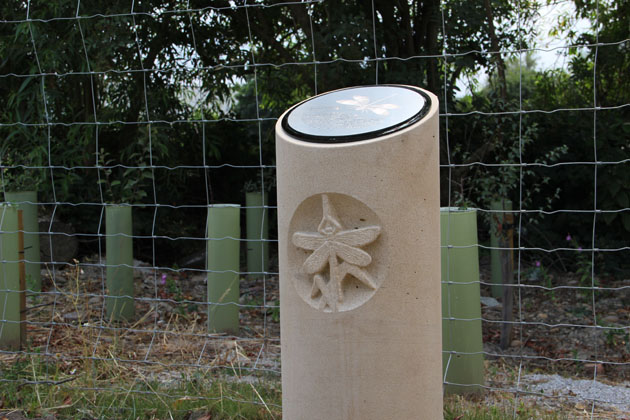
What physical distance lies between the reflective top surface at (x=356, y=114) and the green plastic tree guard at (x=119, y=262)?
2.58m

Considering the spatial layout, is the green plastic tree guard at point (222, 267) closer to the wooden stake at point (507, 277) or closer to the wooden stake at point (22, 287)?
the wooden stake at point (22, 287)

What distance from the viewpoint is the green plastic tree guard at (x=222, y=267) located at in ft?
13.2

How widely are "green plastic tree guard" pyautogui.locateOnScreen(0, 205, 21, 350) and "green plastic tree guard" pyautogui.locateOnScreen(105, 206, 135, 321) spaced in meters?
0.91

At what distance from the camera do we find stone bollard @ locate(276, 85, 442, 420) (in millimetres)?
1896

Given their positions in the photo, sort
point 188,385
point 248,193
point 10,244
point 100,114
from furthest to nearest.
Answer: point 248,193 → point 100,114 → point 10,244 → point 188,385

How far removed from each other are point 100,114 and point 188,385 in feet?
12.7

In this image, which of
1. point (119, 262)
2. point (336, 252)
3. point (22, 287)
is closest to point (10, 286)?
point (22, 287)

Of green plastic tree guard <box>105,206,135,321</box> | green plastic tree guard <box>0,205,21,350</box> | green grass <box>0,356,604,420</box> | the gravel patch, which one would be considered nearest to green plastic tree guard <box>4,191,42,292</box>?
green plastic tree guard <box>105,206,135,321</box>

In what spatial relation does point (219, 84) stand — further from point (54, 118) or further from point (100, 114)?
point (54, 118)

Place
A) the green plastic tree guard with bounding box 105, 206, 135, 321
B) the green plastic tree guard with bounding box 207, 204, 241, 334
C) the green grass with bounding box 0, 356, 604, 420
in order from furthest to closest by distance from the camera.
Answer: the green plastic tree guard with bounding box 105, 206, 135, 321
the green plastic tree guard with bounding box 207, 204, 241, 334
the green grass with bounding box 0, 356, 604, 420

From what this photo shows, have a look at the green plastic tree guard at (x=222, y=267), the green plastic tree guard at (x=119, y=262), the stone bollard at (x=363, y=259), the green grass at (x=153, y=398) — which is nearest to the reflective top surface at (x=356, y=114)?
the stone bollard at (x=363, y=259)

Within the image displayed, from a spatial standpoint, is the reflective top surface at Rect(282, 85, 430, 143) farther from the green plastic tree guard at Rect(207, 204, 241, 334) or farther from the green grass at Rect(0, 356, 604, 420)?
the green plastic tree guard at Rect(207, 204, 241, 334)

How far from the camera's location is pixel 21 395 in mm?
2861

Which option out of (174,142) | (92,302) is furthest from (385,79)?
(92,302)
